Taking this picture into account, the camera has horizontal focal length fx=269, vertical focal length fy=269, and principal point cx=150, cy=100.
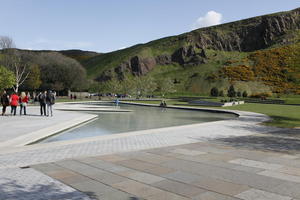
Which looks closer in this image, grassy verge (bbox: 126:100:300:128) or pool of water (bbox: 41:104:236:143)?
pool of water (bbox: 41:104:236:143)

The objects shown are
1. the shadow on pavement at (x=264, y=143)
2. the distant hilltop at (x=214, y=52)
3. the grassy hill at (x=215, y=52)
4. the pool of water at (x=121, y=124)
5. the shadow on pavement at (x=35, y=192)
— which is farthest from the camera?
the distant hilltop at (x=214, y=52)

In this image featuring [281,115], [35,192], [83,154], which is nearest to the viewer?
[35,192]

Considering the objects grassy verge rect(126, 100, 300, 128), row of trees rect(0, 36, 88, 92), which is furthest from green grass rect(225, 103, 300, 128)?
row of trees rect(0, 36, 88, 92)

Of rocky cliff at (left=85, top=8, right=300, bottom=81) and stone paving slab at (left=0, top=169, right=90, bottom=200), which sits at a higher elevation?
rocky cliff at (left=85, top=8, right=300, bottom=81)

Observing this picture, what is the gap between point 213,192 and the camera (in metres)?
4.77

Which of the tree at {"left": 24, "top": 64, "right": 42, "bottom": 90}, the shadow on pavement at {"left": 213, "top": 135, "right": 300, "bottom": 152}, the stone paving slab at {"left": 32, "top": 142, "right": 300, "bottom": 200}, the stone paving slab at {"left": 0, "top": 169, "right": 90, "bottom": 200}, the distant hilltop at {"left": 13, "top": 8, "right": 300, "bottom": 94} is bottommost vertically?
the shadow on pavement at {"left": 213, "top": 135, "right": 300, "bottom": 152}

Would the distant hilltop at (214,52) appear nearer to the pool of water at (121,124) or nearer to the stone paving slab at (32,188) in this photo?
→ the pool of water at (121,124)

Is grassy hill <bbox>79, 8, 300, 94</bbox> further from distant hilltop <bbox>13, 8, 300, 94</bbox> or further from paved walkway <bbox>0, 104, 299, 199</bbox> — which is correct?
paved walkway <bbox>0, 104, 299, 199</bbox>

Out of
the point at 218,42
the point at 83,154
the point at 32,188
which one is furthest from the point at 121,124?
the point at 218,42

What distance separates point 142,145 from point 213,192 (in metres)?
4.75

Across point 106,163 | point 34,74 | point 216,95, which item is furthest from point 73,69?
point 106,163

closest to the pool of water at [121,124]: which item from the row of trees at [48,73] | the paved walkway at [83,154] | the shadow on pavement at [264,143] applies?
the paved walkway at [83,154]

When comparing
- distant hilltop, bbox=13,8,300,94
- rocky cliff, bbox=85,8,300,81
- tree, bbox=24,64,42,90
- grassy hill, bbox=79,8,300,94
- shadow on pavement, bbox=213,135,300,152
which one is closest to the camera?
shadow on pavement, bbox=213,135,300,152

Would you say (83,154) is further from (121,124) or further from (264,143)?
(121,124)
